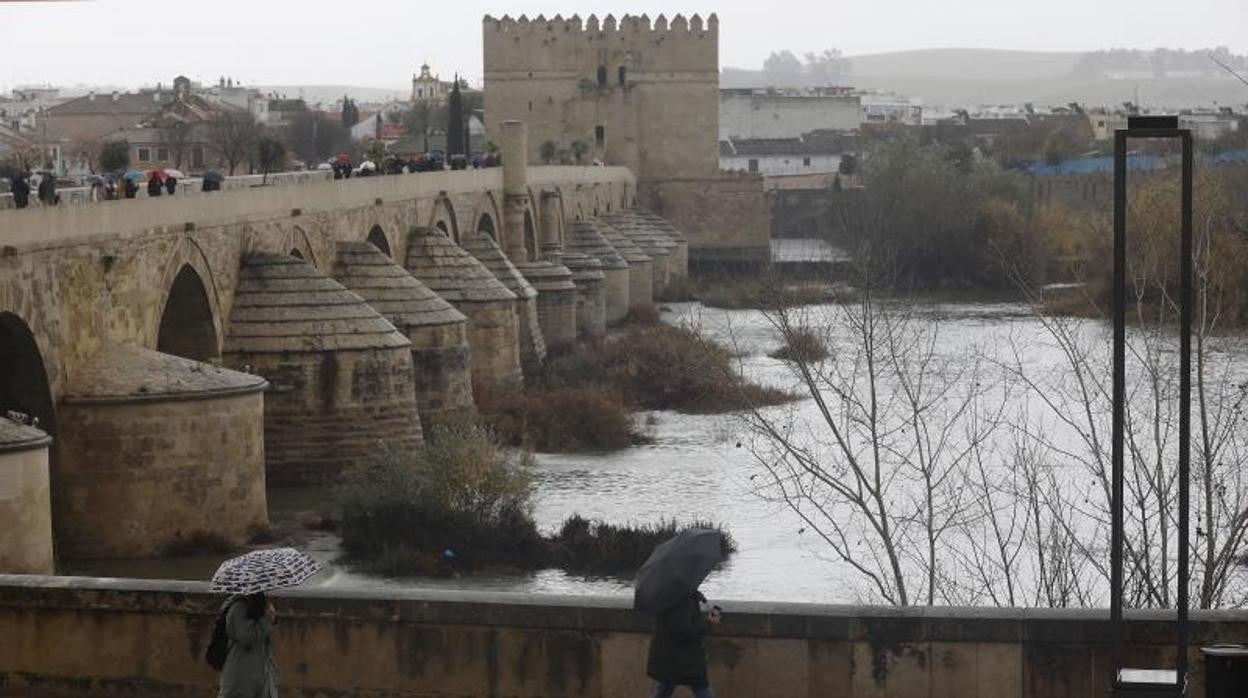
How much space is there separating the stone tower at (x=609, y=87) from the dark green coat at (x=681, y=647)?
49819mm

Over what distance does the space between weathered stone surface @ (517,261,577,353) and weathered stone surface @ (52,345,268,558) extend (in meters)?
17.4

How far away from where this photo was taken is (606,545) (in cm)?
1778

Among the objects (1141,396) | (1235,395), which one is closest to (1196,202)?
(1141,396)

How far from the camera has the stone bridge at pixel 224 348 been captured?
16.5 m

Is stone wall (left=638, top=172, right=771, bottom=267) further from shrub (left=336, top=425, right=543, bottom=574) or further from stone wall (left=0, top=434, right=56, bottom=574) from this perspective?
stone wall (left=0, top=434, right=56, bottom=574)

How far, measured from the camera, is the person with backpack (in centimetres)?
640

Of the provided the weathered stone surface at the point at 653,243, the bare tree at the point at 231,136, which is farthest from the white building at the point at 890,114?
the weathered stone surface at the point at 653,243

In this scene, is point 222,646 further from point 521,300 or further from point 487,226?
point 487,226

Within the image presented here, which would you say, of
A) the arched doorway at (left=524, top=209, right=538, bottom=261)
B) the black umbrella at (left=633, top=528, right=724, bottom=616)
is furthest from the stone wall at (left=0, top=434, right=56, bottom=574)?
the arched doorway at (left=524, top=209, right=538, bottom=261)

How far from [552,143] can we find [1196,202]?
3268 cm

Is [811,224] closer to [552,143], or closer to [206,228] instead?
[552,143]

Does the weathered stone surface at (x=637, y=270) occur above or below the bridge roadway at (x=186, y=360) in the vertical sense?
below

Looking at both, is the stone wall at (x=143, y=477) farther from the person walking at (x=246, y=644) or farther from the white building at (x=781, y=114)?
the white building at (x=781, y=114)

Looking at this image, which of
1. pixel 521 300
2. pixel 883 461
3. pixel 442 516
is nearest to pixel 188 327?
pixel 442 516
